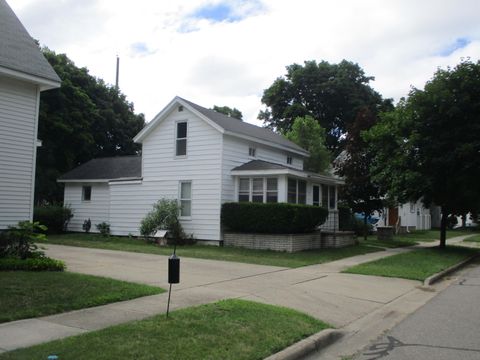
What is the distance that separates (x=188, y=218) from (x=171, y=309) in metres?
14.3

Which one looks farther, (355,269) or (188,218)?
(188,218)

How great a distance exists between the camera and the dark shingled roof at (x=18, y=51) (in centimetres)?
1308

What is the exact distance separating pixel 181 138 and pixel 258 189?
14.8ft

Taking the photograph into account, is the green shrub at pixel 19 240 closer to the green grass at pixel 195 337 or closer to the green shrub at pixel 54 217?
the green grass at pixel 195 337

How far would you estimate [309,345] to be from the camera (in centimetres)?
652

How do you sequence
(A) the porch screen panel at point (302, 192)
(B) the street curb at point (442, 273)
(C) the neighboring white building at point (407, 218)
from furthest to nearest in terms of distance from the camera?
(C) the neighboring white building at point (407, 218)
(A) the porch screen panel at point (302, 192)
(B) the street curb at point (442, 273)

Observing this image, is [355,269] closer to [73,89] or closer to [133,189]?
[133,189]

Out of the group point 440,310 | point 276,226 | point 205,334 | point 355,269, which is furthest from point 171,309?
point 276,226

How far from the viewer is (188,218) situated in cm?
2238

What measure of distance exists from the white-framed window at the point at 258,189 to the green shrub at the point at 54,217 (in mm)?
11493

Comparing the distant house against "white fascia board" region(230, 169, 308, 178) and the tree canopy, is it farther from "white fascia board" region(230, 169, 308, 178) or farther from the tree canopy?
the tree canopy

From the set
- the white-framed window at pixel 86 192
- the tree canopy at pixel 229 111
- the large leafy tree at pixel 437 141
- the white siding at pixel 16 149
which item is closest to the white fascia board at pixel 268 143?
the large leafy tree at pixel 437 141

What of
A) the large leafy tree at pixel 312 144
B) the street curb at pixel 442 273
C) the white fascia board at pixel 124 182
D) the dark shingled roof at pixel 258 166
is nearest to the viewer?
the street curb at pixel 442 273

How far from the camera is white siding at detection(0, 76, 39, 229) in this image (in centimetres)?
1280
